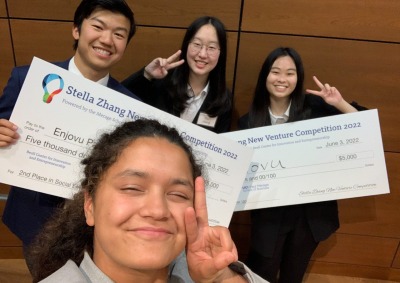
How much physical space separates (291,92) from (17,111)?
140 cm

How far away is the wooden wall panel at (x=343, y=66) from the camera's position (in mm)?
2078

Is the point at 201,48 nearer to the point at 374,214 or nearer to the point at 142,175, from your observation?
the point at 142,175

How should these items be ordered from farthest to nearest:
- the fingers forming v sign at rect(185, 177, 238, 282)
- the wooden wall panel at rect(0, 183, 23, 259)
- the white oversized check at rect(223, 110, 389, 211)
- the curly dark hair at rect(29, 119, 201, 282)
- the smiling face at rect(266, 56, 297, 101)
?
the wooden wall panel at rect(0, 183, 23, 259)
the smiling face at rect(266, 56, 297, 101)
the white oversized check at rect(223, 110, 389, 211)
the curly dark hair at rect(29, 119, 201, 282)
the fingers forming v sign at rect(185, 177, 238, 282)

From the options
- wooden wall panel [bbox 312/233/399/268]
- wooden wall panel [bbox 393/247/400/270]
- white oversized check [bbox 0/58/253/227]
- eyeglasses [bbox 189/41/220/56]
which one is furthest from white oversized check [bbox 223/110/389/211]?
wooden wall panel [bbox 393/247/400/270]

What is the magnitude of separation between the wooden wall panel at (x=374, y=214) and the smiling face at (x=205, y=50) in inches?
60.9

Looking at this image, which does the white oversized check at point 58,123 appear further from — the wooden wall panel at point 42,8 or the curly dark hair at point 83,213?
the wooden wall panel at point 42,8

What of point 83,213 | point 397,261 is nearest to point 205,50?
point 83,213

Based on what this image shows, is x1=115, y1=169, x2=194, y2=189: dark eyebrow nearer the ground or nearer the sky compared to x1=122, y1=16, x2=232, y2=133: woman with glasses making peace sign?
nearer the ground

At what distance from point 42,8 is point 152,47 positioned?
721 mm

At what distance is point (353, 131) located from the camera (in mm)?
1706

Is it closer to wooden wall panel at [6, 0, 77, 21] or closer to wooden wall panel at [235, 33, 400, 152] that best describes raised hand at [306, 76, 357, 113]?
wooden wall panel at [235, 33, 400, 152]

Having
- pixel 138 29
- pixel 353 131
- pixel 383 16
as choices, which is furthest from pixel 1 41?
pixel 383 16

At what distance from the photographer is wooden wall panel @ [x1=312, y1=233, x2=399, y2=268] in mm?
2611

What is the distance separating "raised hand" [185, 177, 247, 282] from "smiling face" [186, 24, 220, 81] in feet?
3.28
